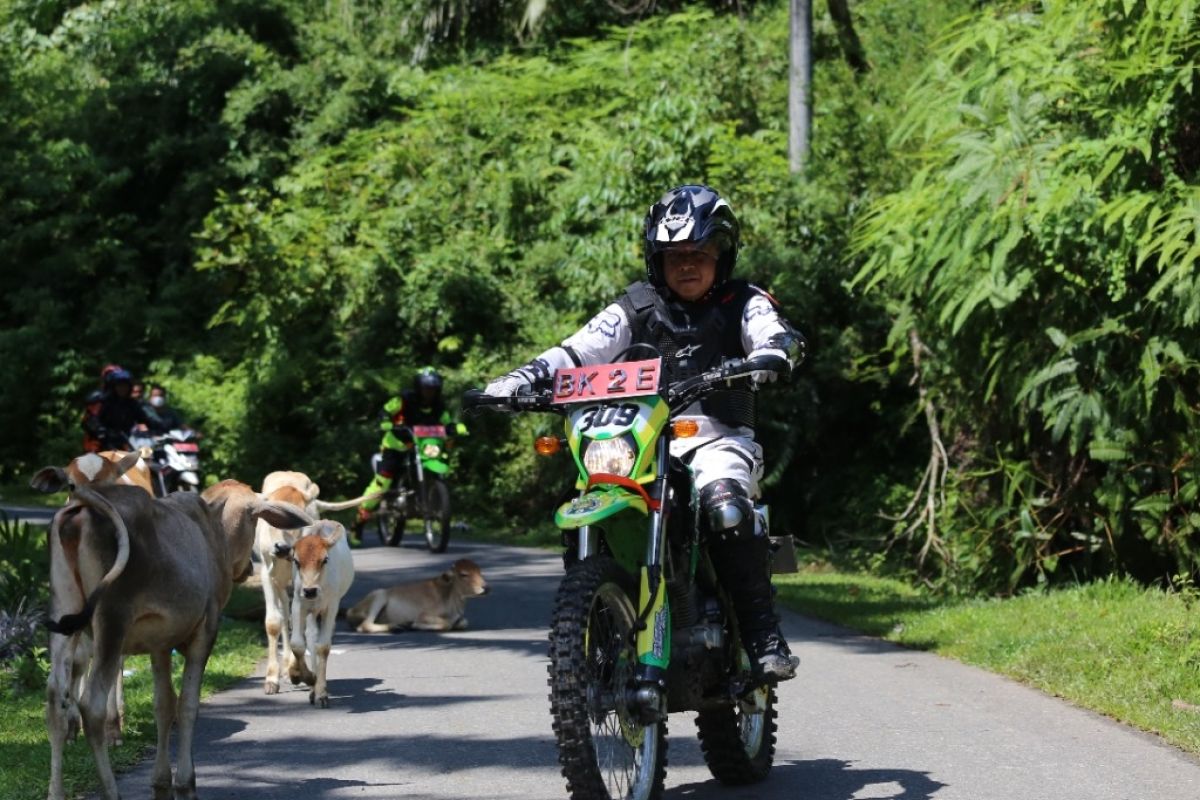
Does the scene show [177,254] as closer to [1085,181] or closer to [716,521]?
[1085,181]

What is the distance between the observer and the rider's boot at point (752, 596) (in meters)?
7.00

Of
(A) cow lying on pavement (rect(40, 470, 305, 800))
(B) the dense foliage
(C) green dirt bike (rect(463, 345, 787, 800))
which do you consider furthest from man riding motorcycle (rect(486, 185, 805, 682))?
(B) the dense foliage

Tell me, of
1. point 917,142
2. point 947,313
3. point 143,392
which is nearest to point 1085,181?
point 947,313

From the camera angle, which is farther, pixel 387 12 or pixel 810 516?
pixel 387 12

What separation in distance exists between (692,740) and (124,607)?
316 centimetres

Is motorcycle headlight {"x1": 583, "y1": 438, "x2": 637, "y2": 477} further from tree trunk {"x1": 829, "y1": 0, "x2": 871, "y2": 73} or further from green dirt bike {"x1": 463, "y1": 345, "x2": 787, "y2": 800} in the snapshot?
tree trunk {"x1": 829, "y1": 0, "x2": 871, "y2": 73}

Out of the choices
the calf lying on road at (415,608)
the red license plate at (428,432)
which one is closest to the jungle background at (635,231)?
the red license plate at (428,432)

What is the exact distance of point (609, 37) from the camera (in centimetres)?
3212

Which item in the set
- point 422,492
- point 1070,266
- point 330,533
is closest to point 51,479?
point 330,533

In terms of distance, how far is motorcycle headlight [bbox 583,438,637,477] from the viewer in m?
6.37

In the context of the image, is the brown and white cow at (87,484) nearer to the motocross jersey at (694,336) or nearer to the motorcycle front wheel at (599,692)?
the motocross jersey at (694,336)

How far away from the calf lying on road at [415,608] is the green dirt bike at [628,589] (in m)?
6.59

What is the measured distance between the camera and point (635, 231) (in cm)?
2177

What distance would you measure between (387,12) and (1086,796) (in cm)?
3059
